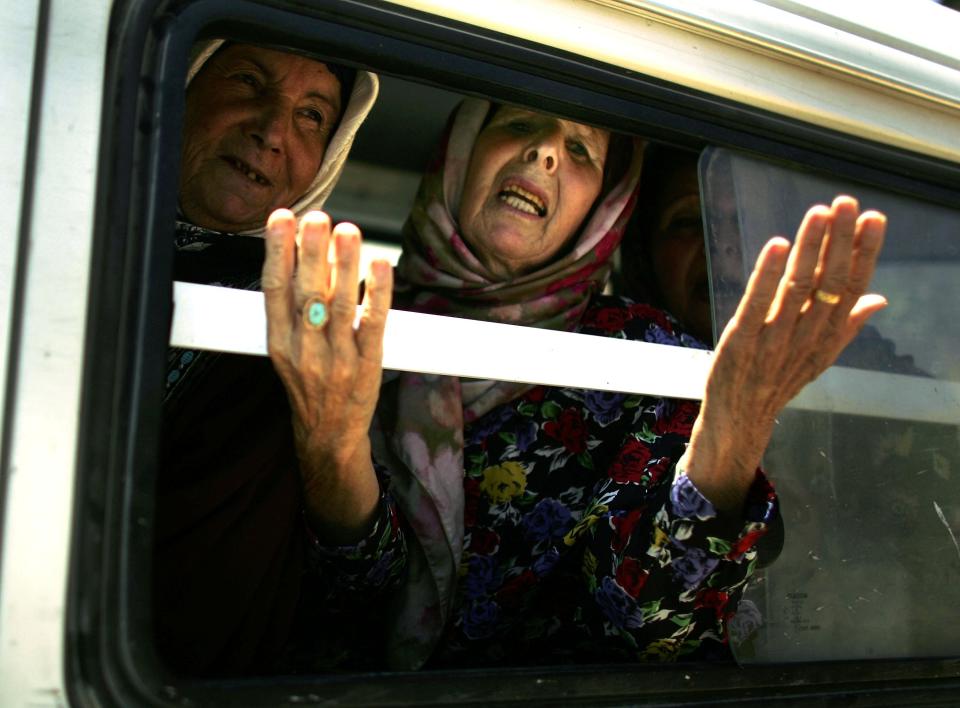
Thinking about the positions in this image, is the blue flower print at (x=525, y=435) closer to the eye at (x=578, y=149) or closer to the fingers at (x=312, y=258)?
the eye at (x=578, y=149)

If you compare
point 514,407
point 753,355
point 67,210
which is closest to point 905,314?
point 753,355

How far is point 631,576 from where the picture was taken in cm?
164

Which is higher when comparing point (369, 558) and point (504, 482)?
point (504, 482)

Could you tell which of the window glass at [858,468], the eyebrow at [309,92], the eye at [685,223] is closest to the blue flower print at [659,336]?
the eye at [685,223]

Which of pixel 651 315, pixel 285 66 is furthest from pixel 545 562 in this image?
pixel 285 66

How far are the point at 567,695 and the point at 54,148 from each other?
3.02 ft

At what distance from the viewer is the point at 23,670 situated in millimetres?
955

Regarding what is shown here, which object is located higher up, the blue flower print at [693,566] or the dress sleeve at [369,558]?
the blue flower print at [693,566]

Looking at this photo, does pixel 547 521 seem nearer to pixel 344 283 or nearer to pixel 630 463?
pixel 630 463

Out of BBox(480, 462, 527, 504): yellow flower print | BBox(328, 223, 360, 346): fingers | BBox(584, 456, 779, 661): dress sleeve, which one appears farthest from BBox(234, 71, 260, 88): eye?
BBox(584, 456, 779, 661): dress sleeve

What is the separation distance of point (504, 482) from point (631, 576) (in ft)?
1.27

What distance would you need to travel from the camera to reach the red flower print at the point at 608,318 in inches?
85.0

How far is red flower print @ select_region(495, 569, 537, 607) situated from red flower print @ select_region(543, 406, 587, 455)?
0.27 meters

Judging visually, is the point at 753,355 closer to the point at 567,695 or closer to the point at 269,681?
the point at 567,695
